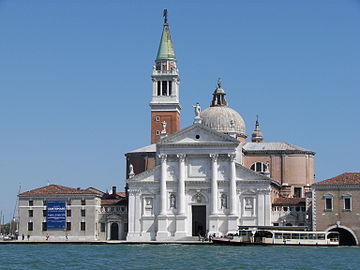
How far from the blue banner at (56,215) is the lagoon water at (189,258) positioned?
16.3 metres

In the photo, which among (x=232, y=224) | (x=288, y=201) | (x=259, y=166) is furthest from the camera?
(x=259, y=166)

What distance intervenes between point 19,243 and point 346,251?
1081 inches

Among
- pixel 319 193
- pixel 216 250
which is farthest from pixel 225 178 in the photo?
pixel 216 250

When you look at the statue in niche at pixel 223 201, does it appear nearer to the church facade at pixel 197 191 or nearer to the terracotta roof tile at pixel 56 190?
the church facade at pixel 197 191

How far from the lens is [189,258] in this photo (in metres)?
49.4

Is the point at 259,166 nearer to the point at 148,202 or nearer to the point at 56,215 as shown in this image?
the point at 148,202

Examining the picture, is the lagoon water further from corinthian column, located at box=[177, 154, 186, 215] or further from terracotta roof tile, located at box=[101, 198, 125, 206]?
terracotta roof tile, located at box=[101, 198, 125, 206]

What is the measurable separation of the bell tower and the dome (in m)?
3.94

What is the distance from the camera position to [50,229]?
74750mm

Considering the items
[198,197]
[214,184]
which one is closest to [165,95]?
[198,197]

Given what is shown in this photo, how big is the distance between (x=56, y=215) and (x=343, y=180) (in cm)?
2487

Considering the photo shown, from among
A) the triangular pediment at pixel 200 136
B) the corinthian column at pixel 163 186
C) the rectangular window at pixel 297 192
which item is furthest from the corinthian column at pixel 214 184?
the rectangular window at pixel 297 192

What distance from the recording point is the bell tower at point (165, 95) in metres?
87.4

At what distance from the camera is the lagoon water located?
4391cm
